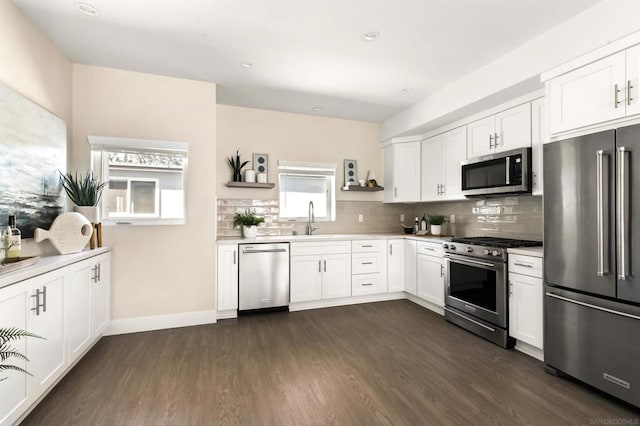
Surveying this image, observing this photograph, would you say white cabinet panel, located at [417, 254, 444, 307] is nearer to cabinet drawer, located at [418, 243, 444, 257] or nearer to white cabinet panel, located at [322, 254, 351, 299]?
cabinet drawer, located at [418, 243, 444, 257]

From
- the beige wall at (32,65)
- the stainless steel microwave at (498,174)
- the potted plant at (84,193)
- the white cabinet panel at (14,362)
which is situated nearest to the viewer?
the white cabinet panel at (14,362)

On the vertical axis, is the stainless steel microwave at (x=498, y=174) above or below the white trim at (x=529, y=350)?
above

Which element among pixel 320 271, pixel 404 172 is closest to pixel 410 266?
pixel 320 271

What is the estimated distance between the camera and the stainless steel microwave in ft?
9.58

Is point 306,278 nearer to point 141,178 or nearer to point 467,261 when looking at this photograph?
point 467,261

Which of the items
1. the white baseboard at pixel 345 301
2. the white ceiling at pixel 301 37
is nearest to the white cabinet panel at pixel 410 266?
the white baseboard at pixel 345 301

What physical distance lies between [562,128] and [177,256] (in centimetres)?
381

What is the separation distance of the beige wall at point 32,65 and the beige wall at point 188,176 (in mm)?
206

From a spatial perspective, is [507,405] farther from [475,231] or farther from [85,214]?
[85,214]

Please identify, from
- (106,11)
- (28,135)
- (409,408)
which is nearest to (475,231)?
(409,408)

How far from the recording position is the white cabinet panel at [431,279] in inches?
144

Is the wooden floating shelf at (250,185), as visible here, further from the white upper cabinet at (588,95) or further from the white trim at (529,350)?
the white trim at (529,350)

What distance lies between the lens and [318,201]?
471 centimetres

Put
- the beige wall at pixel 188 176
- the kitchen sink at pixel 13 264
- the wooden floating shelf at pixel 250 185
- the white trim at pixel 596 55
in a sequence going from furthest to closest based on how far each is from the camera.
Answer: the wooden floating shelf at pixel 250 185, the beige wall at pixel 188 176, the white trim at pixel 596 55, the kitchen sink at pixel 13 264
